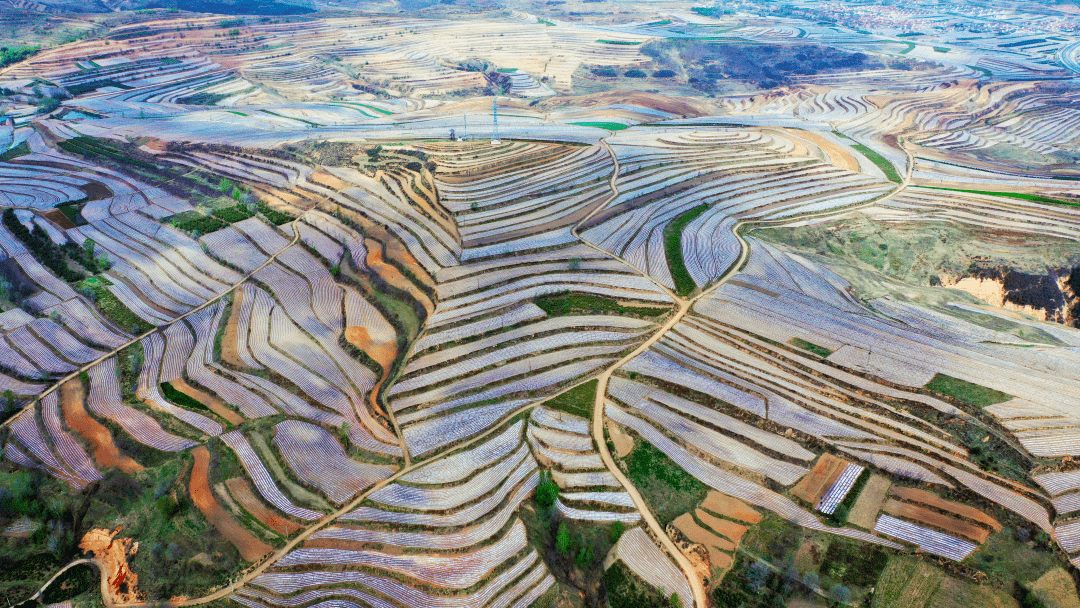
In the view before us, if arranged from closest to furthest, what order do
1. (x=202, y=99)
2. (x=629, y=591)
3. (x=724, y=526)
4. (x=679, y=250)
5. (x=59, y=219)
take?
(x=629, y=591), (x=724, y=526), (x=679, y=250), (x=59, y=219), (x=202, y=99)

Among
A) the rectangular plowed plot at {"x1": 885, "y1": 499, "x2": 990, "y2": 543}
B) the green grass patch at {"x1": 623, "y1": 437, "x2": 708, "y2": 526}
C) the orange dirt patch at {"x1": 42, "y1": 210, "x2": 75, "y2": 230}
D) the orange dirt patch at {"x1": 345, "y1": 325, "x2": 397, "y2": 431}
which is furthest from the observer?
the orange dirt patch at {"x1": 42, "y1": 210, "x2": 75, "y2": 230}

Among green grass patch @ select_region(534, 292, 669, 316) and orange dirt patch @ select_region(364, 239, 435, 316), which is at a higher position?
green grass patch @ select_region(534, 292, 669, 316)

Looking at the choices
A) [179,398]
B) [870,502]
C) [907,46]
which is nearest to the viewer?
[870,502]

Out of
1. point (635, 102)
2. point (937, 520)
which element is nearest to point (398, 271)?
point (937, 520)

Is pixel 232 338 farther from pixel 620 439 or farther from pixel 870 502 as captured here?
pixel 870 502

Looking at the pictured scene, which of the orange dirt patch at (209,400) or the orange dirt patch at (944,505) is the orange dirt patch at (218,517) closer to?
the orange dirt patch at (209,400)

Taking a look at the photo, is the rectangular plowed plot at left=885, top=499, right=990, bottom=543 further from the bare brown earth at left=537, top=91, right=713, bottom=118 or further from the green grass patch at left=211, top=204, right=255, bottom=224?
the bare brown earth at left=537, top=91, right=713, bottom=118

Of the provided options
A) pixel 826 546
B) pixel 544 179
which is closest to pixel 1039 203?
pixel 544 179

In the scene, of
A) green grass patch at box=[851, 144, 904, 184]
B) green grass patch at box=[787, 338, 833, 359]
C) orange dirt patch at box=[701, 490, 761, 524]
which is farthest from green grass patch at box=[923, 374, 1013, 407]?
green grass patch at box=[851, 144, 904, 184]
